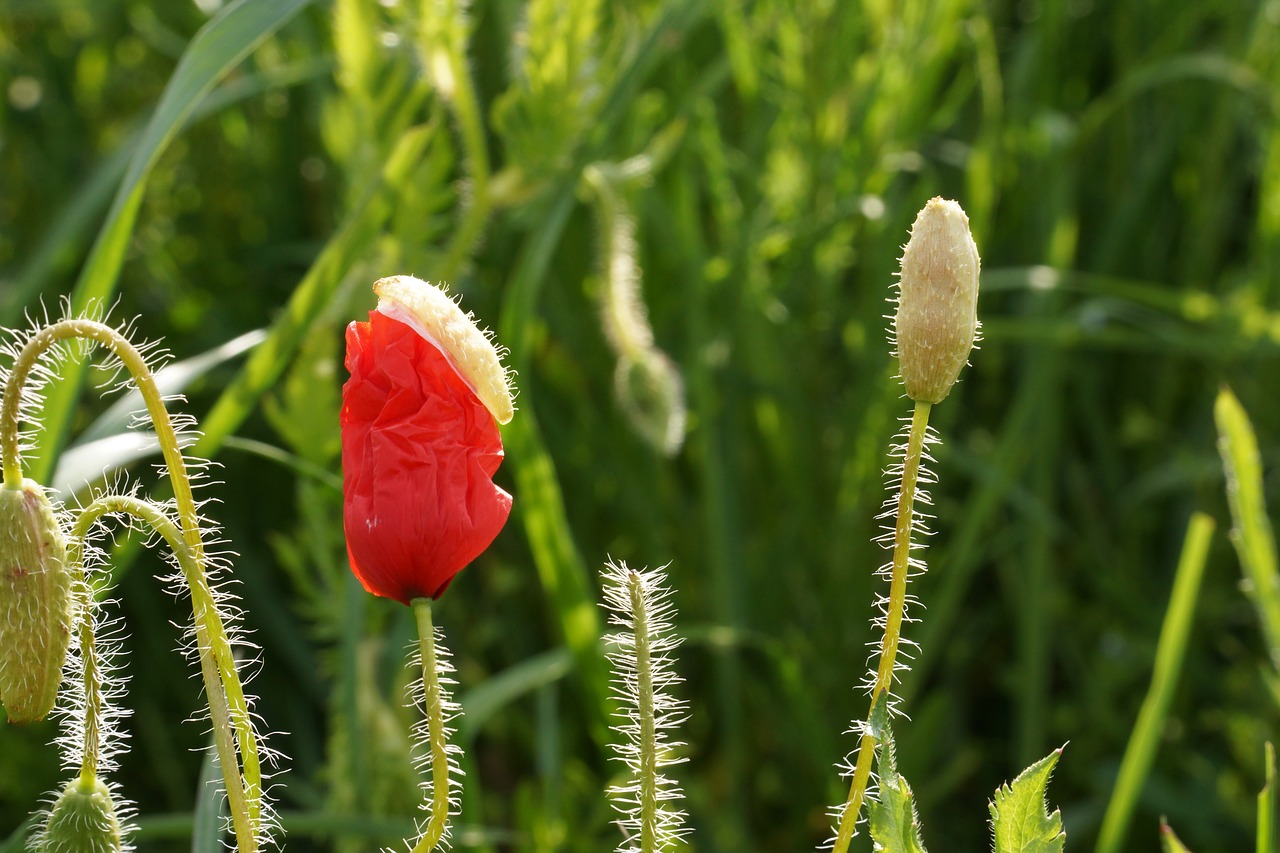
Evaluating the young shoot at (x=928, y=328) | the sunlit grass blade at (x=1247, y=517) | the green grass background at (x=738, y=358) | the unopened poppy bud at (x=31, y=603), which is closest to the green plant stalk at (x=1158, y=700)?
the sunlit grass blade at (x=1247, y=517)

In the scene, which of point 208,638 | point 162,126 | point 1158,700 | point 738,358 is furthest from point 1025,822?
point 738,358

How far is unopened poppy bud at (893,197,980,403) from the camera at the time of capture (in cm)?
50

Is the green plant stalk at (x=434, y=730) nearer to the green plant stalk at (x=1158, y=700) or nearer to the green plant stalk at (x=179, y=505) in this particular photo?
the green plant stalk at (x=179, y=505)

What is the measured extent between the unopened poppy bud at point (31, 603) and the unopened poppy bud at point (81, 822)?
0.04 metres

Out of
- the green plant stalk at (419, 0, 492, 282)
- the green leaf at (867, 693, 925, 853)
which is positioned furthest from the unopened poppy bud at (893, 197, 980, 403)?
the green plant stalk at (419, 0, 492, 282)

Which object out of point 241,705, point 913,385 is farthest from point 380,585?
point 913,385

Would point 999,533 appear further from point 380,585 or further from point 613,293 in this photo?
point 380,585

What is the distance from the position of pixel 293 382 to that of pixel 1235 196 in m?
1.32

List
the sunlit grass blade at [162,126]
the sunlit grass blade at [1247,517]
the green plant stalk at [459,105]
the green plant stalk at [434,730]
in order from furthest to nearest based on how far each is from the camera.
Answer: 1. the green plant stalk at [459,105]
2. the sunlit grass blade at [1247,517]
3. the sunlit grass blade at [162,126]
4. the green plant stalk at [434,730]

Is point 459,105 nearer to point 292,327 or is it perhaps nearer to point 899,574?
point 292,327

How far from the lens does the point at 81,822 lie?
0.51 meters

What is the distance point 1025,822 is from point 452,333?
0.91ft

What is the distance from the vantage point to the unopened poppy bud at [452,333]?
483 mm

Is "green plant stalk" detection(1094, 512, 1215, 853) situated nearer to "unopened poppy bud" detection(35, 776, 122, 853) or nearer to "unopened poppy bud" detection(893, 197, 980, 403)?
"unopened poppy bud" detection(893, 197, 980, 403)
